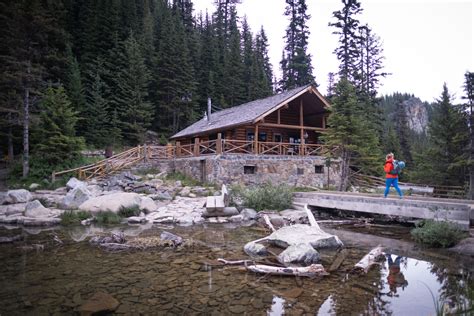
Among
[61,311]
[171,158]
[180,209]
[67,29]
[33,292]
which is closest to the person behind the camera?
[61,311]

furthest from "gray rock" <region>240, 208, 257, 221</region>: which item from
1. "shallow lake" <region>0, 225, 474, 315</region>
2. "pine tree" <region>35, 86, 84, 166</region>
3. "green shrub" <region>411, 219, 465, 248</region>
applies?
"pine tree" <region>35, 86, 84, 166</region>

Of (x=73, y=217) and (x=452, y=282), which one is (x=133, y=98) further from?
(x=452, y=282)

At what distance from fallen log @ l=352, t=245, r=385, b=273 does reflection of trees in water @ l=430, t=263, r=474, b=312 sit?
98 cm

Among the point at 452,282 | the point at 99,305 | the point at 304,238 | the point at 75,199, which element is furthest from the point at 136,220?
the point at 452,282

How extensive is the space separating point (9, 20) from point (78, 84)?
760cm

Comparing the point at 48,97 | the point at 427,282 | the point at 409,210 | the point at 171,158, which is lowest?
the point at 427,282

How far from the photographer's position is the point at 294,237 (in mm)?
7441

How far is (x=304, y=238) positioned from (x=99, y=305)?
4890 mm

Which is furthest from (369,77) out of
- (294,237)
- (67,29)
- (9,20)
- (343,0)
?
(67,29)

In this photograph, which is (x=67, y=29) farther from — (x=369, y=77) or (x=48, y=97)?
(x=369, y=77)

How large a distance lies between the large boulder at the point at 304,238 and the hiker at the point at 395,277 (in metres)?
1.36

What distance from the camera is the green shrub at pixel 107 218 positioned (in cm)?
1069

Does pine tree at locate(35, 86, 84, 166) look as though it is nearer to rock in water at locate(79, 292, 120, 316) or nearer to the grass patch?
the grass patch

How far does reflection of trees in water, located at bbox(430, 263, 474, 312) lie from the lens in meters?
4.37
